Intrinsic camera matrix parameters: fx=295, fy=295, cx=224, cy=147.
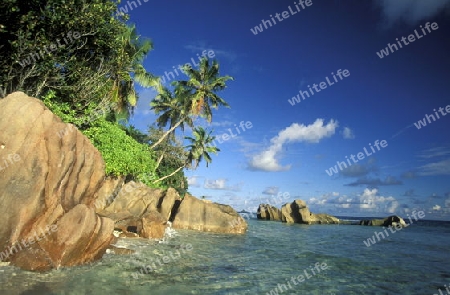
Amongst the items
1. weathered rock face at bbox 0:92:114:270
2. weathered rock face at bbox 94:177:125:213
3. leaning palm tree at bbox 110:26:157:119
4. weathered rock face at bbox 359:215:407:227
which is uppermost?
leaning palm tree at bbox 110:26:157:119

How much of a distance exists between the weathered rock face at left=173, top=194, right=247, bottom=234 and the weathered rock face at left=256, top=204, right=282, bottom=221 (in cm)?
4076

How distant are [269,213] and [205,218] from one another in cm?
4573

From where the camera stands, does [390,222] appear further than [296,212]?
Yes

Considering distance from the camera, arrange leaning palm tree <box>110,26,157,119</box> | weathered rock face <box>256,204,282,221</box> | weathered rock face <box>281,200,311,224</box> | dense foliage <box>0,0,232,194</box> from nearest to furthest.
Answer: dense foliage <box>0,0,232,194</box> → leaning palm tree <box>110,26,157,119</box> → weathered rock face <box>281,200,311,224</box> → weathered rock face <box>256,204,282,221</box>

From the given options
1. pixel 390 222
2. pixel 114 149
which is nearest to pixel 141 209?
pixel 114 149

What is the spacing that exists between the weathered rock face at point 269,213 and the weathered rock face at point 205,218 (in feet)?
134

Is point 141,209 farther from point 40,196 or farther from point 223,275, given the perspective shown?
point 40,196

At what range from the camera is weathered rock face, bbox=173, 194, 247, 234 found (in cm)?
2442

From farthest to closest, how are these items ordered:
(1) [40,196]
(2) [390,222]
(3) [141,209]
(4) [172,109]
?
(2) [390,222], (4) [172,109], (3) [141,209], (1) [40,196]

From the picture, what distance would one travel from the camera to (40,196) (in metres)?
8.12

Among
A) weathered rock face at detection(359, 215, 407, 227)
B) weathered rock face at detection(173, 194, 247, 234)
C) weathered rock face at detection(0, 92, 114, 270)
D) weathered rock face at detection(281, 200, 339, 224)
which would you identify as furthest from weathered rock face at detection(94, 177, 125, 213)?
weathered rock face at detection(359, 215, 407, 227)

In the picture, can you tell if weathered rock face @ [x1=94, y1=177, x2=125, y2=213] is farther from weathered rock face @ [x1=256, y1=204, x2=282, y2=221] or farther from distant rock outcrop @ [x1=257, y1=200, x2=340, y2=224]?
weathered rock face @ [x1=256, y1=204, x2=282, y2=221]

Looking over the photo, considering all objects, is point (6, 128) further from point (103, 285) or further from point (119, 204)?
point (119, 204)

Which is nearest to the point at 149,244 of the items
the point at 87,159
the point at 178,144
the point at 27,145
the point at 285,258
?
the point at 87,159
